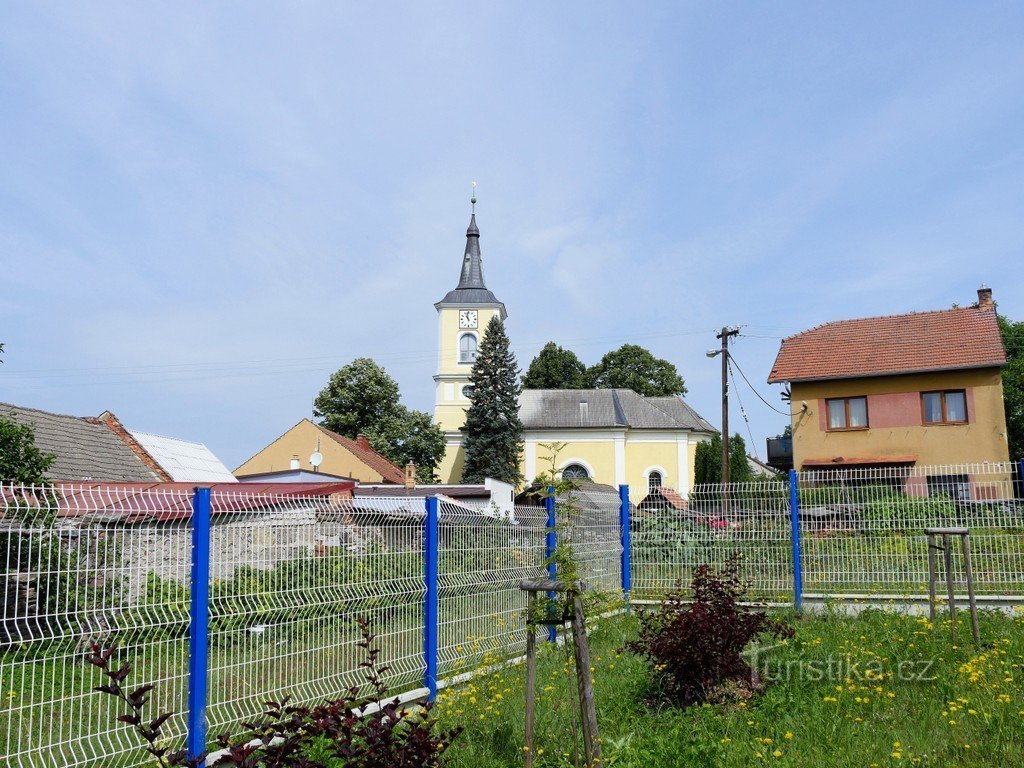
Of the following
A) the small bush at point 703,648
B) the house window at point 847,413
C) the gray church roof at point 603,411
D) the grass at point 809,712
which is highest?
the gray church roof at point 603,411

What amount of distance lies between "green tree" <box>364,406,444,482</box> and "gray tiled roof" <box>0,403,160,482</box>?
104 ft

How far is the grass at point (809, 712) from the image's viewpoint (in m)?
5.46

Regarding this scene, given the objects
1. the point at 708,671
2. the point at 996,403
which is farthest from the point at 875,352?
the point at 708,671

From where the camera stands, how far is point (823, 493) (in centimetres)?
1179

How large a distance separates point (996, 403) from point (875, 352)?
433 centimetres

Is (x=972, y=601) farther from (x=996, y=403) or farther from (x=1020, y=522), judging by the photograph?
(x=996, y=403)

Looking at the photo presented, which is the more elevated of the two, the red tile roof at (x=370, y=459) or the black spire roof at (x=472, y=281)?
the black spire roof at (x=472, y=281)

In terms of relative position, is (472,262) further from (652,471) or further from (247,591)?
(247,591)

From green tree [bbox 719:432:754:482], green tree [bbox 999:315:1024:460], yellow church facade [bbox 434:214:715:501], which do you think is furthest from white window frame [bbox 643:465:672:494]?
green tree [bbox 999:315:1024:460]

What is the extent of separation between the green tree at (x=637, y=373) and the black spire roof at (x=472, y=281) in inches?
412

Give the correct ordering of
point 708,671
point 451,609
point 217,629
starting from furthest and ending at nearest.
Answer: point 451,609 → point 708,671 → point 217,629

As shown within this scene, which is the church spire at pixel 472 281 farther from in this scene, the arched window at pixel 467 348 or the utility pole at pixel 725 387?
the utility pole at pixel 725 387

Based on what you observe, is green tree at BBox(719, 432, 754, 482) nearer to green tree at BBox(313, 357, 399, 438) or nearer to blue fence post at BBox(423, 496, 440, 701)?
green tree at BBox(313, 357, 399, 438)

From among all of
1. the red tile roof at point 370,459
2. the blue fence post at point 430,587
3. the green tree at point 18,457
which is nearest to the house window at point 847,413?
the red tile roof at point 370,459
